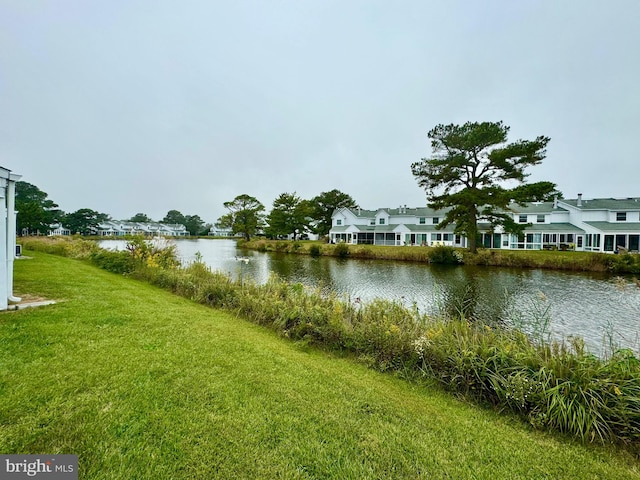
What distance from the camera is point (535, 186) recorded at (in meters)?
21.9

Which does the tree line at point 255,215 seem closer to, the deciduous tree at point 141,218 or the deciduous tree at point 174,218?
the deciduous tree at point 141,218

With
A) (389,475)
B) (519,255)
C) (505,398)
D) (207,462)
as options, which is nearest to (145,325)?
A: (207,462)

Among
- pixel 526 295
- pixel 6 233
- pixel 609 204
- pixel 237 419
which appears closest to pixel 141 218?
pixel 6 233

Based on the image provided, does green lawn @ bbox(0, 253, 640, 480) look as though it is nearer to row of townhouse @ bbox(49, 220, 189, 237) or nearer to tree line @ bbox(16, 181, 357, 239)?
tree line @ bbox(16, 181, 357, 239)

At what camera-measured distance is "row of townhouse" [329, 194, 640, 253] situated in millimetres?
26234

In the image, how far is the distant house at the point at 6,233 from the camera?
5.11 metres

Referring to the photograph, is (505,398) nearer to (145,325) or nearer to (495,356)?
(495,356)

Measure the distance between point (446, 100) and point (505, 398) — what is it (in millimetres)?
29933

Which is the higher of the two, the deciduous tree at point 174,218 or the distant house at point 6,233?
the deciduous tree at point 174,218

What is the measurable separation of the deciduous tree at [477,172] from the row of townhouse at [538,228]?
3.68 meters

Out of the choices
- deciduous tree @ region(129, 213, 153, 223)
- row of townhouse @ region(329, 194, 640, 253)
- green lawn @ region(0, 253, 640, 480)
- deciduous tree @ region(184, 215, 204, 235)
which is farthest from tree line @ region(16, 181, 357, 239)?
deciduous tree @ region(129, 213, 153, 223)

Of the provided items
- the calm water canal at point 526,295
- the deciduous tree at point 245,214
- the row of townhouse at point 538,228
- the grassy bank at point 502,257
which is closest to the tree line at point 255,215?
the deciduous tree at point 245,214

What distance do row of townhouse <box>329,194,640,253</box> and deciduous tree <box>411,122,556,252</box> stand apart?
12.1 ft

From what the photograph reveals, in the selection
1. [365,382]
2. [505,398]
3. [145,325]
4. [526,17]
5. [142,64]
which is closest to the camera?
[505,398]
